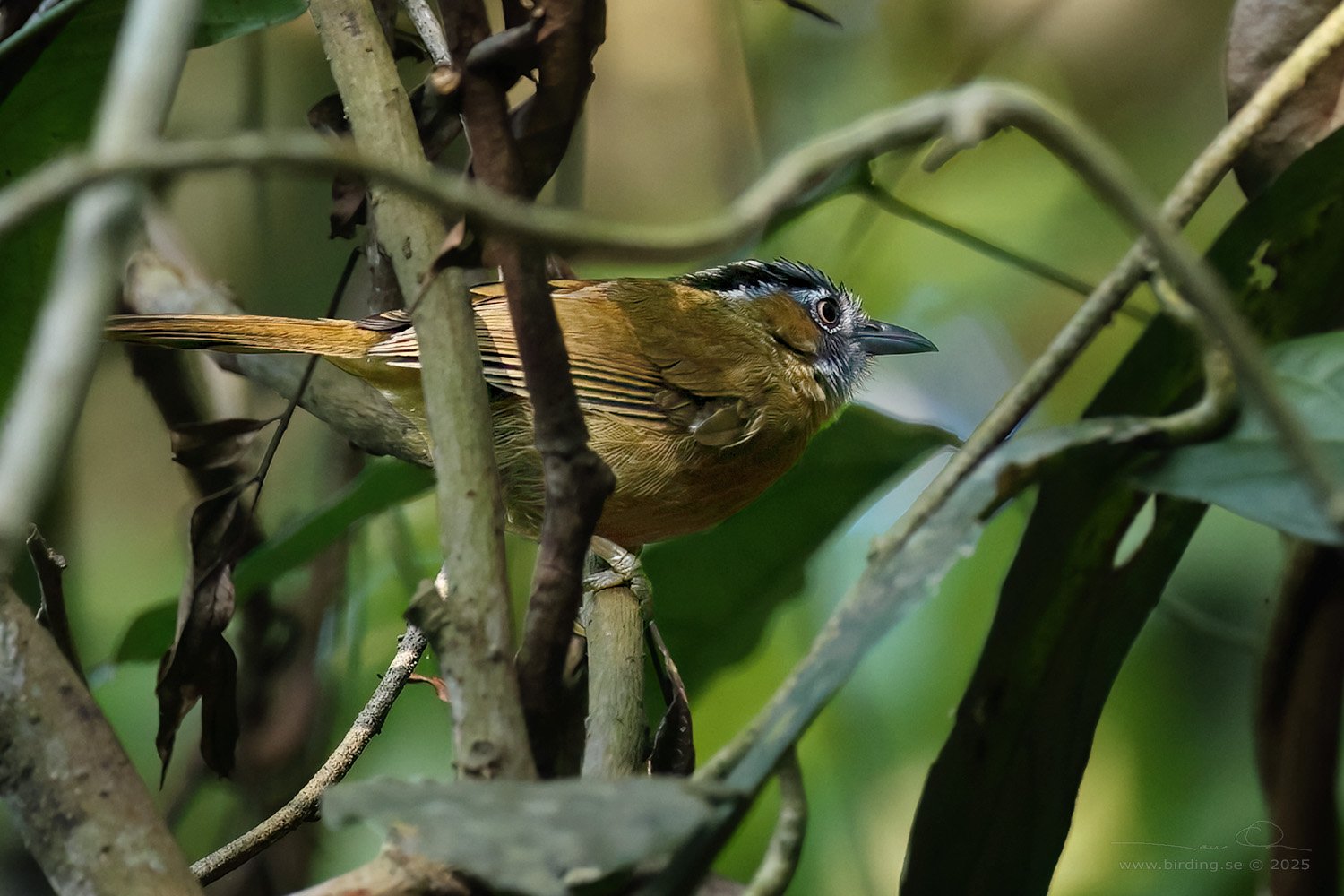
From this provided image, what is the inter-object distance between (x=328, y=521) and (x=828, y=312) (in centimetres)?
132

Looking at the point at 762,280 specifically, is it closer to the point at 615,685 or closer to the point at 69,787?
the point at 615,685

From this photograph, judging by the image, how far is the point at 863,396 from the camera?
265cm

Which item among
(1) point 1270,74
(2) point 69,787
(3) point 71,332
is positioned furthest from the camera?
(1) point 1270,74

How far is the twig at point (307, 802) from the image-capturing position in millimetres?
1458

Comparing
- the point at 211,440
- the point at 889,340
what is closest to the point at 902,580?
the point at 211,440

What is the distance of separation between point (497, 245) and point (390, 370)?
1123 millimetres

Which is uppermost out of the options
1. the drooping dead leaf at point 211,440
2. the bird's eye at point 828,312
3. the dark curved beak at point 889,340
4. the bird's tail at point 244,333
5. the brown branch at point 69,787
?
the bird's eye at point 828,312

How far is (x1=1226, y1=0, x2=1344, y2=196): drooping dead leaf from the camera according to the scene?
3.51ft

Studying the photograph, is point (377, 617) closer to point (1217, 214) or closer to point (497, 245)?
point (497, 245)

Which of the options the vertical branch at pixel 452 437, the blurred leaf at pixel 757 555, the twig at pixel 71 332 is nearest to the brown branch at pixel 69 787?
the vertical branch at pixel 452 437

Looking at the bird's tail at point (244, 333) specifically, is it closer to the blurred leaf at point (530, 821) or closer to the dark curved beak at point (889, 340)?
the dark curved beak at point (889, 340)

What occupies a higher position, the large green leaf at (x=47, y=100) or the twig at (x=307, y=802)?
the large green leaf at (x=47, y=100)

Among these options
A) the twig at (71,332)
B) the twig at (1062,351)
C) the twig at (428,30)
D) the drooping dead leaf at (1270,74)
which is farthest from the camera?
the twig at (428,30)

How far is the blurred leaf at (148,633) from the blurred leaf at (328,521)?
0.48 feet
